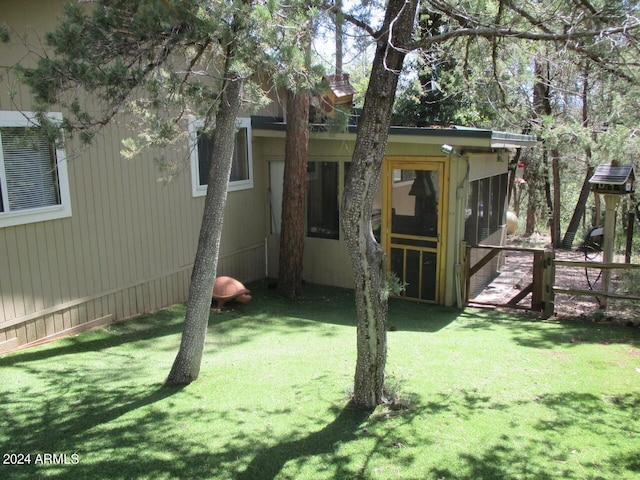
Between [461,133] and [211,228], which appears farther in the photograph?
[461,133]

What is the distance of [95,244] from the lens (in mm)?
6797

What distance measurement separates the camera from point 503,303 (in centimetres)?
855

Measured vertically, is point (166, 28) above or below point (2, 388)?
above

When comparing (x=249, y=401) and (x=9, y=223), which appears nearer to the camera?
(x=249, y=401)

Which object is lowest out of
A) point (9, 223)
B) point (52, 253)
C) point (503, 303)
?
point (503, 303)

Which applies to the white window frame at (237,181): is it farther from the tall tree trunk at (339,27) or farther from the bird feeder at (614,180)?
the bird feeder at (614,180)

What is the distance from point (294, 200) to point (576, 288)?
566 centimetres

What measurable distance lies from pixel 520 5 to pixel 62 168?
547 centimetres

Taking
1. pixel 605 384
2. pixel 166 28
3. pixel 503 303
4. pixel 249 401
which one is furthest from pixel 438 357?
pixel 166 28

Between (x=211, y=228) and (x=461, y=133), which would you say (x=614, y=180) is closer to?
(x=461, y=133)

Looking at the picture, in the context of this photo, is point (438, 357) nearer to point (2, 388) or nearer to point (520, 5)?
point (520, 5)

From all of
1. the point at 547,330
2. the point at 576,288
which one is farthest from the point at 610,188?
the point at 576,288

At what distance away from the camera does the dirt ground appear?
769 centimetres

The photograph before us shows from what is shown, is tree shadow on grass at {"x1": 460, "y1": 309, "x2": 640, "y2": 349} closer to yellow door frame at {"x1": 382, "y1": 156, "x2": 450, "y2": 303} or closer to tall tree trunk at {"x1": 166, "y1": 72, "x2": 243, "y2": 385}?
yellow door frame at {"x1": 382, "y1": 156, "x2": 450, "y2": 303}
